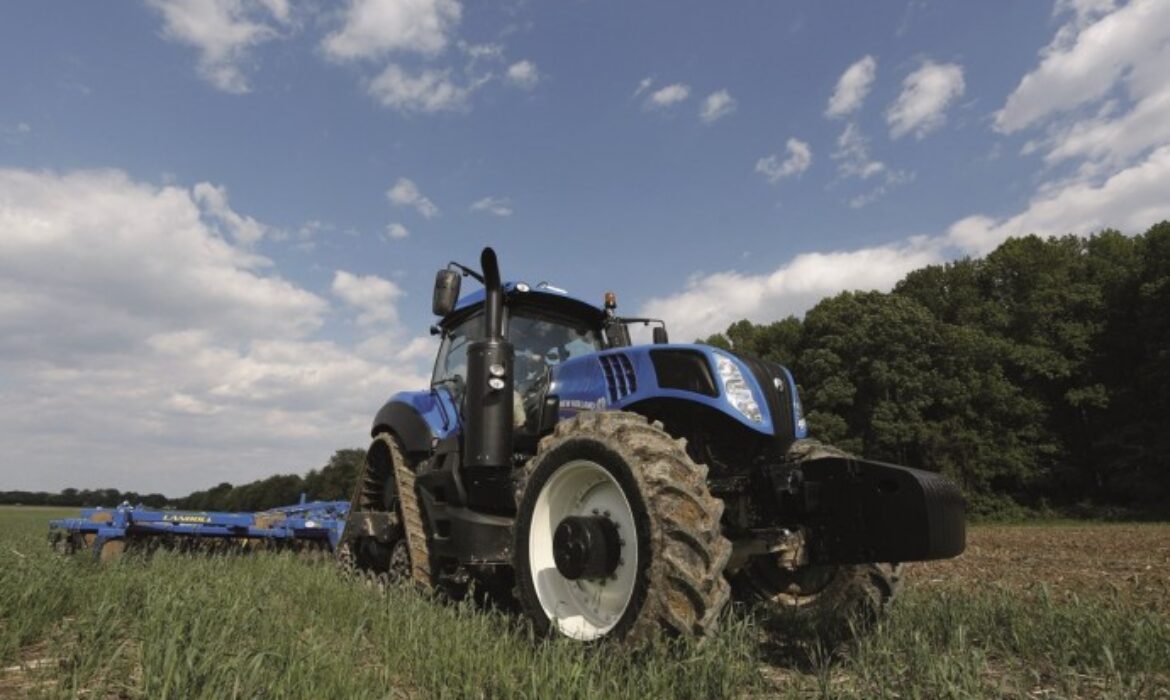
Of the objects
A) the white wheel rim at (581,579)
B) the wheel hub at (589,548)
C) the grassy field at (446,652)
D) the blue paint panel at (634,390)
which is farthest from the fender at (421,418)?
the wheel hub at (589,548)

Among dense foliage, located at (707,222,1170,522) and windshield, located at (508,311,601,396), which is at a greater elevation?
dense foliage, located at (707,222,1170,522)

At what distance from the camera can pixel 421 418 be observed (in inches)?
258

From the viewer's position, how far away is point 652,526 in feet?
11.2

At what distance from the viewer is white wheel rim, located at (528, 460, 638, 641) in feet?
12.6

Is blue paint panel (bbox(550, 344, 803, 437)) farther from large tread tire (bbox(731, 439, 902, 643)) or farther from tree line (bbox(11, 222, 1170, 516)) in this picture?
tree line (bbox(11, 222, 1170, 516))

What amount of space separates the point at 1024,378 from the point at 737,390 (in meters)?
38.3

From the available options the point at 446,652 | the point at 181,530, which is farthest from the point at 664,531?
the point at 181,530

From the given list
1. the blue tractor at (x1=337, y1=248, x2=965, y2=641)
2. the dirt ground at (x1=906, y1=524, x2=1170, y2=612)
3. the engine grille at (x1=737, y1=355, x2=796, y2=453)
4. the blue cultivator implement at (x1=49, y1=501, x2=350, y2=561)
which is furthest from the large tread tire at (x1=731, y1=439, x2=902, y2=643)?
the blue cultivator implement at (x1=49, y1=501, x2=350, y2=561)

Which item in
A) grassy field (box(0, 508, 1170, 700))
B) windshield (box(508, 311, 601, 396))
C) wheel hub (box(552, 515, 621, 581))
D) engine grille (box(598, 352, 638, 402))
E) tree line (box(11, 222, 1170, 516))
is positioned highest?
tree line (box(11, 222, 1170, 516))

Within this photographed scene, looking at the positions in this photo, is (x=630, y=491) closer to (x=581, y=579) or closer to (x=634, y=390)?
(x=581, y=579)

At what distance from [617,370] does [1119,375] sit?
128 ft

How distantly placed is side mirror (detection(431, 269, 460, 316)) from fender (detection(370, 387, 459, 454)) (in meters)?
1.15

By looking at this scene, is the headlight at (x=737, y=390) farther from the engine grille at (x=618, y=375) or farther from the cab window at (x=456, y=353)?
the cab window at (x=456, y=353)

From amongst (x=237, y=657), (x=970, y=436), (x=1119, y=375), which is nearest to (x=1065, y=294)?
(x=1119, y=375)
